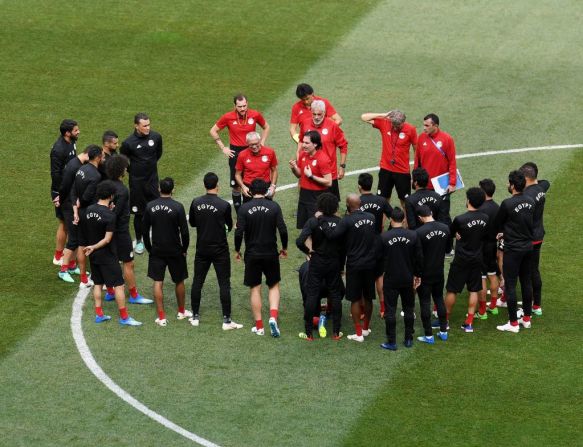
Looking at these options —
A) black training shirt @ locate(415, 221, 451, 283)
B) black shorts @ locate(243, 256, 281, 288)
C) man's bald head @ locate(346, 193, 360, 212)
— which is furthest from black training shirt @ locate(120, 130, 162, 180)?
black training shirt @ locate(415, 221, 451, 283)

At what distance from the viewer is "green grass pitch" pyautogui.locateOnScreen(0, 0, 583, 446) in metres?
17.1

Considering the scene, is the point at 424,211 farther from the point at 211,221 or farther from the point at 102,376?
the point at 102,376

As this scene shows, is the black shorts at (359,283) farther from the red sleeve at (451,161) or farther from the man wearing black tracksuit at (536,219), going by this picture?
the red sleeve at (451,161)

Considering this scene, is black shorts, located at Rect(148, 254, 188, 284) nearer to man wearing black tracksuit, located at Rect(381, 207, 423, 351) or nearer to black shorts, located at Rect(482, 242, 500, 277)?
man wearing black tracksuit, located at Rect(381, 207, 423, 351)

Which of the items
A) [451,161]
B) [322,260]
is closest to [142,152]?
[322,260]

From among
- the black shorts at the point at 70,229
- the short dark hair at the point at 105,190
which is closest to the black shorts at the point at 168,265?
the short dark hair at the point at 105,190

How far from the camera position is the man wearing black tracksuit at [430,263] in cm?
1878

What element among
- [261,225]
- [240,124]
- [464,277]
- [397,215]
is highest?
[240,124]

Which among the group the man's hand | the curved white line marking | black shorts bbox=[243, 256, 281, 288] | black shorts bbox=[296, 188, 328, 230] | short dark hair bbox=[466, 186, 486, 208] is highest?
the man's hand

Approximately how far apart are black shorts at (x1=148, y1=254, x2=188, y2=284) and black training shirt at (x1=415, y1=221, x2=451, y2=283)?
3.59 m

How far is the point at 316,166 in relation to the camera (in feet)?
70.5

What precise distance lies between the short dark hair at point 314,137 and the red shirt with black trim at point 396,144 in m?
1.62

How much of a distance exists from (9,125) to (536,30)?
13.2 metres

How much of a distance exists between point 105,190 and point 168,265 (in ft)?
4.91
